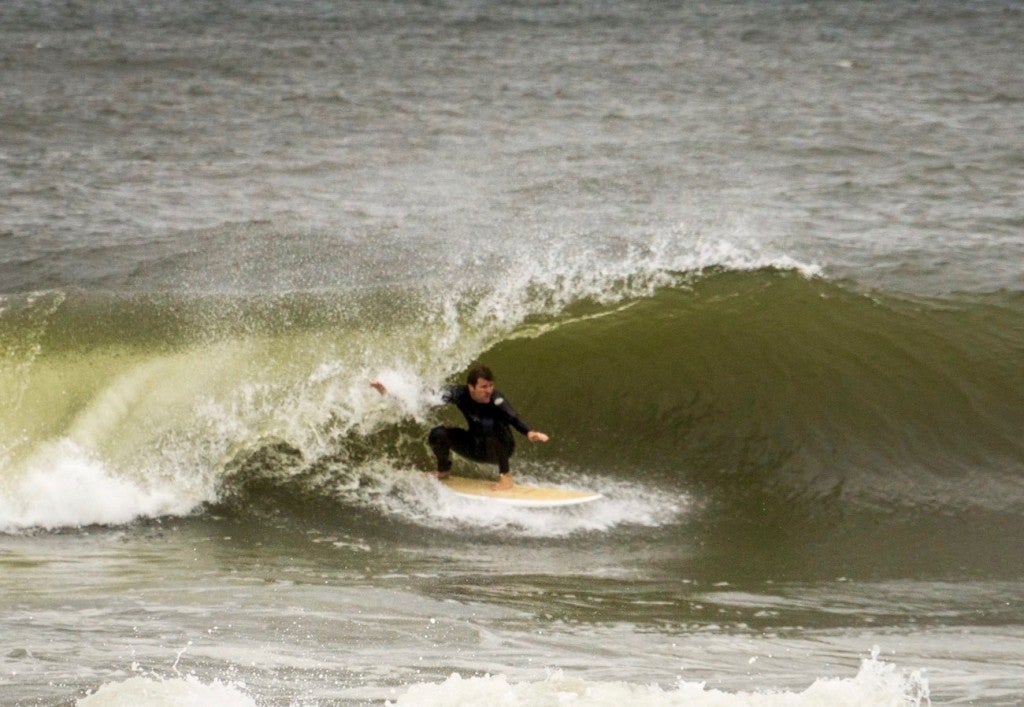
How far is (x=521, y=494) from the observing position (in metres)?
10.8

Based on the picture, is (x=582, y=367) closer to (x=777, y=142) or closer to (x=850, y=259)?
(x=850, y=259)

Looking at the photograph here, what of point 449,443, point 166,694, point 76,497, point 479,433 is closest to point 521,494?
point 479,433

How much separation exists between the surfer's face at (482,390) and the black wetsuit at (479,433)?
Result: 0.05 m

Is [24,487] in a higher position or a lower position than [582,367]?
lower

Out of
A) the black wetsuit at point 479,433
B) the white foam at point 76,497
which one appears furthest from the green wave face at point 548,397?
the black wetsuit at point 479,433

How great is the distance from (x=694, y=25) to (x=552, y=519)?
2587cm

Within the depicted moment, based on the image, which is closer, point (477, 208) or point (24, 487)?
point (24, 487)

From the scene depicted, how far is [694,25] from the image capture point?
34125 mm

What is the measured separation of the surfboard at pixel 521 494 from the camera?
35.2 feet

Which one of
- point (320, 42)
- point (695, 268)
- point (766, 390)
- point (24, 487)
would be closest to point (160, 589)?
point (24, 487)

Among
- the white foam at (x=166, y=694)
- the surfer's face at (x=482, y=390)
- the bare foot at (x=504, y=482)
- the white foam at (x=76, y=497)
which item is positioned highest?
the surfer's face at (x=482, y=390)

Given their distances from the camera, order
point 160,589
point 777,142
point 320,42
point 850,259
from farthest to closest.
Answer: point 320,42 < point 777,142 < point 850,259 < point 160,589

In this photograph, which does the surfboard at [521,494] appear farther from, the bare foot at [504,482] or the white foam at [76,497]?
the white foam at [76,497]

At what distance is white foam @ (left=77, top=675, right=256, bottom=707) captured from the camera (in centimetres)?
656
